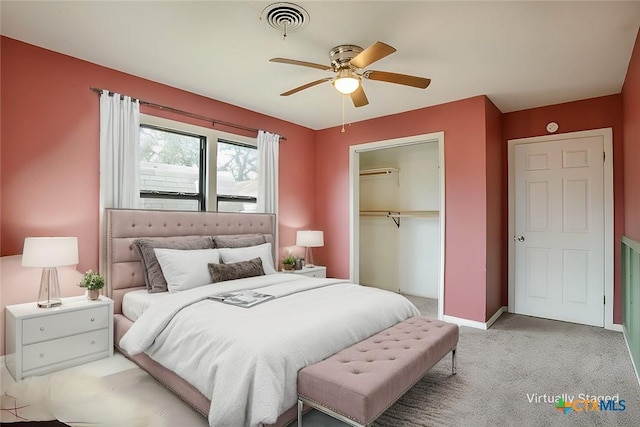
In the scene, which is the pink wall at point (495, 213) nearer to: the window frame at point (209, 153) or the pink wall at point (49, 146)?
the window frame at point (209, 153)

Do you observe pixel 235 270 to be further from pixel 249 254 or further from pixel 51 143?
pixel 51 143

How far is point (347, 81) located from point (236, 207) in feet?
8.12

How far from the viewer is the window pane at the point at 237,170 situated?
14.3 ft

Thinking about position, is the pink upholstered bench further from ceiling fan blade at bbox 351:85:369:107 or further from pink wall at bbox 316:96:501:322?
ceiling fan blade at bbox 351:85:369:107

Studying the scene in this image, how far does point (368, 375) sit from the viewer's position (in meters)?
1.84

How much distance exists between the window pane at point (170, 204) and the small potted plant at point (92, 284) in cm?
92

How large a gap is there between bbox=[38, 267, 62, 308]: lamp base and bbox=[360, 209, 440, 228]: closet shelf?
174 inches

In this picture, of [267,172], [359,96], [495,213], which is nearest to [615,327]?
[495,213]

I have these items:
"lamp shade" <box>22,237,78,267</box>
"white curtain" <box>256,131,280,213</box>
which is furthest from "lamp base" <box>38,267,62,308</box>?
"white curtain" <box>256,131,280,213</box>

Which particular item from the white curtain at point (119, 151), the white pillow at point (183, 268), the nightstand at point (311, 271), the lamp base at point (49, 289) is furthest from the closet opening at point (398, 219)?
the lamp base at point (49, 289)

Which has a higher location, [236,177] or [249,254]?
[236,177]

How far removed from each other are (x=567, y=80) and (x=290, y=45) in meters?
2.85

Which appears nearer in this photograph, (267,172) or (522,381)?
(522,381)

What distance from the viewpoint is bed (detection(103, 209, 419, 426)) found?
1.82 meters
